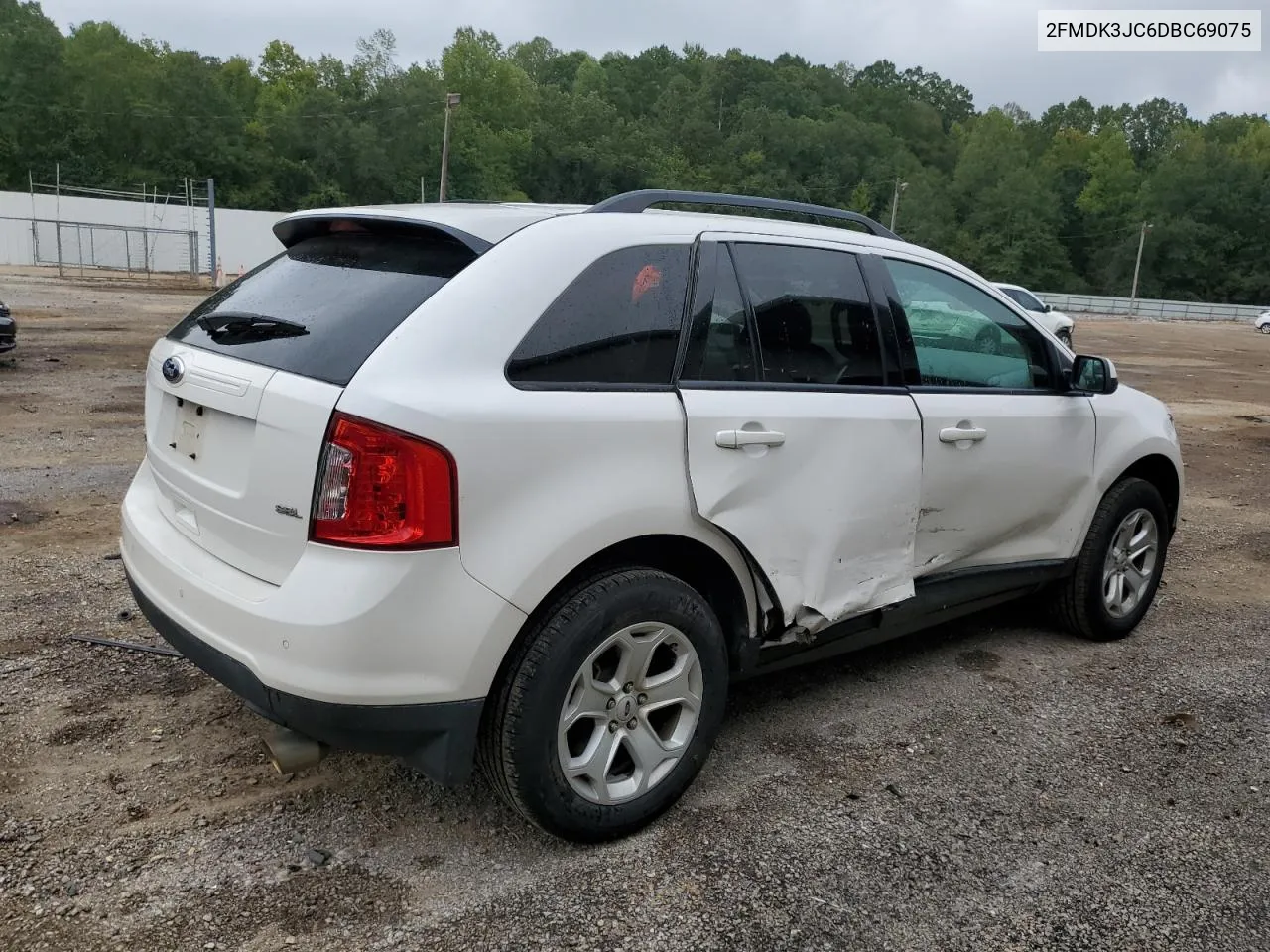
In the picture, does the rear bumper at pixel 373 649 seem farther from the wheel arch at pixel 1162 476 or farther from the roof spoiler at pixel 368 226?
the wheel arch at pixel 1162 476

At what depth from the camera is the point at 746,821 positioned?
3021 millimetres

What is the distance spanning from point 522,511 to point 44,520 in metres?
4.28

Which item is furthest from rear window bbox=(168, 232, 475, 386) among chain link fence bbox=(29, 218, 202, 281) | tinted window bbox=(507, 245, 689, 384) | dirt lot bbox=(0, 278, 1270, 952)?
chain link fence bbox=(29, 218, 202, 281)

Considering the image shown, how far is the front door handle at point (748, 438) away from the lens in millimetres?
2916

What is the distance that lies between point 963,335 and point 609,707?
2129 millimetres

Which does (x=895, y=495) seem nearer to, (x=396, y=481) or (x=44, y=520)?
(x=396, y=481)

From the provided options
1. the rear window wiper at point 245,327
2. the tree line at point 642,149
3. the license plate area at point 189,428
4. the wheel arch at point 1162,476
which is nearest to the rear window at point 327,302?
the rear window wiper at point 245,327

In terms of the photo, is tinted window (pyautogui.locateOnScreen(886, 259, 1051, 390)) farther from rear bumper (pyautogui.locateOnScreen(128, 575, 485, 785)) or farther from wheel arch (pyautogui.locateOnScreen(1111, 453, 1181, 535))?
rear bumper (pyautogui.locateOnScreen(128, 575, 485, 785))

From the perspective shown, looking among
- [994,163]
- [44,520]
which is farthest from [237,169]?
[44,520]

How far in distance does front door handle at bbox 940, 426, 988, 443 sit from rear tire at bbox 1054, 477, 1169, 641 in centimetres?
106

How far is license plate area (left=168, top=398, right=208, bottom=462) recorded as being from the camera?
2809mm

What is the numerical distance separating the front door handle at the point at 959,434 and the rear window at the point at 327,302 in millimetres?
1802

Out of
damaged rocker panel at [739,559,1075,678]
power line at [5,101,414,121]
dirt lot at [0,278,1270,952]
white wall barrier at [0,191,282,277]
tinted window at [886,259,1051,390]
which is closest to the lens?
dirt lot at [0,278,1270,952]

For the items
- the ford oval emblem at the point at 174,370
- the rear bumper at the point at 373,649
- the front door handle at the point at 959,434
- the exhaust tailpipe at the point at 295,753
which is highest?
the ford oval emblem at the point at 174,370
